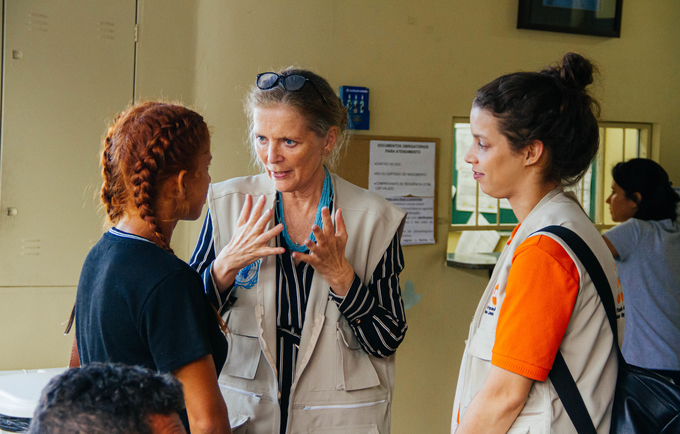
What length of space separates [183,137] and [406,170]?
1.77 m

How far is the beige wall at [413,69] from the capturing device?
2480 mm

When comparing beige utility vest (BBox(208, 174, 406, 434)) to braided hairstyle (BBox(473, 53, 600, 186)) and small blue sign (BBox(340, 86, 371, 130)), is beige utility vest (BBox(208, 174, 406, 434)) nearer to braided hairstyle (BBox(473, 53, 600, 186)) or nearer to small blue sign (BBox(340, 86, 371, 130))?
braided hairstyle (BBox(473, 53, 600, 186))

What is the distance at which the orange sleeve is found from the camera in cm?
99

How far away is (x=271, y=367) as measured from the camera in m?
1.41

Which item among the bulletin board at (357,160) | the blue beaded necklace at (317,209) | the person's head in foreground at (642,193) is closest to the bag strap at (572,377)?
the blue beaded necklace at (317,209)

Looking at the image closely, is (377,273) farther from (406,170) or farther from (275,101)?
(406,170)

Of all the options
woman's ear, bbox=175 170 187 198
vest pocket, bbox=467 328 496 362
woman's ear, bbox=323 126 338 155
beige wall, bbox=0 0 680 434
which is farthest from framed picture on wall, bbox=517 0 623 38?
woman's ear, bbox=175 170 187 198

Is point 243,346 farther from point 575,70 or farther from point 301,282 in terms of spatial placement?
point 575,70

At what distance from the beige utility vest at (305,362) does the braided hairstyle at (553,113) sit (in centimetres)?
51

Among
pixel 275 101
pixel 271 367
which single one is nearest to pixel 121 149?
pixel 275 101

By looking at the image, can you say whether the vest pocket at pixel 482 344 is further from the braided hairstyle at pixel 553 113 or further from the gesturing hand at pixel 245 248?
the gesturing hand at pixel 245 248

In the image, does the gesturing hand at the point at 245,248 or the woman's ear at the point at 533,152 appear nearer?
the woman's ear at the point at 533,152

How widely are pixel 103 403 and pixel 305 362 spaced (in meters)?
0.82

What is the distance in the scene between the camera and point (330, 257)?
139cm
